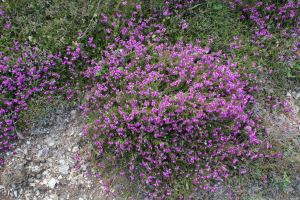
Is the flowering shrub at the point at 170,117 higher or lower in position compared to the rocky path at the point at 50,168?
higher

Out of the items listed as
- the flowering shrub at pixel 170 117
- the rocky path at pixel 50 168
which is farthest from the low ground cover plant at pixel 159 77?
the rocky path at pixel 50 168

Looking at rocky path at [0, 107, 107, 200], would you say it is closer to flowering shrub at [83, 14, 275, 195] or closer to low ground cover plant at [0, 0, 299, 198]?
low ground cover plant at [0, 0, 299, 198]

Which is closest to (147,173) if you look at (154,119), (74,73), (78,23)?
(154,119)

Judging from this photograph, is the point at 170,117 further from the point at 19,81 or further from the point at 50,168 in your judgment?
the point at 19,81

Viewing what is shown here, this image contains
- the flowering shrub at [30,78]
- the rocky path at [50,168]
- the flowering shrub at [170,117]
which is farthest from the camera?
the flowering shrub at [30,78]

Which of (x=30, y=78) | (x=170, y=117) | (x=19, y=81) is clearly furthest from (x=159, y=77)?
(x=19, y=81)

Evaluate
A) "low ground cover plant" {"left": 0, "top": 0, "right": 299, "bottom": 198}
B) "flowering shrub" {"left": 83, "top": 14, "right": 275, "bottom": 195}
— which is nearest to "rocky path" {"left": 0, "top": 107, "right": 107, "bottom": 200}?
"low ground cover plant" {"left": 0, "top": 0, "right": 299, "bottom": 198}

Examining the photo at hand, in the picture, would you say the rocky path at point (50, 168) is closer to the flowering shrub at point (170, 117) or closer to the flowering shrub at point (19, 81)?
the flowering shrub at point (19, 81)
